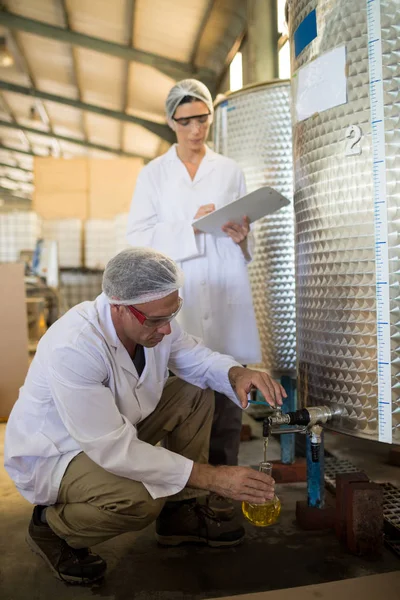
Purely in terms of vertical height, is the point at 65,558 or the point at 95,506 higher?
the point at 95,506

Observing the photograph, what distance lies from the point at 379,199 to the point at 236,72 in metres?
5.02

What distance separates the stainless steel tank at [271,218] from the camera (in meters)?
2.70

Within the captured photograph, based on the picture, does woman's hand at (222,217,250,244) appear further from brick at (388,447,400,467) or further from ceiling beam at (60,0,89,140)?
ceiling beam at (60,0,89,140)

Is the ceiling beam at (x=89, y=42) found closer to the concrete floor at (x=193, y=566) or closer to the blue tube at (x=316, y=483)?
the blue tube at (x=316, y=483)

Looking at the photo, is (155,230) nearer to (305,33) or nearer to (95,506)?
(305,33)

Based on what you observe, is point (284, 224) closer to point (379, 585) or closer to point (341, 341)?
point (341, 341)

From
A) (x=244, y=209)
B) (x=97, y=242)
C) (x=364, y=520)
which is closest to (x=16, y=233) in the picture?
(x=97, y=242)

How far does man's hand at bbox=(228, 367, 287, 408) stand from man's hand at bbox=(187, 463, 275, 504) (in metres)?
0.25

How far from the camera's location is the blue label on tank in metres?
1.72

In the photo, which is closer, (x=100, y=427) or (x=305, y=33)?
(x=100, y=427)

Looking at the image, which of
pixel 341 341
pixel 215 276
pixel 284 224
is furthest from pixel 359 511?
pixel 284 224

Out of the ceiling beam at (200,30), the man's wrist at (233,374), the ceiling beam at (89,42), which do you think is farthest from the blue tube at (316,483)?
the ceiling beam at (89,42)

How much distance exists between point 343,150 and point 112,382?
0.97 metres

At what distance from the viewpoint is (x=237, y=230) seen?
7.39 ft
